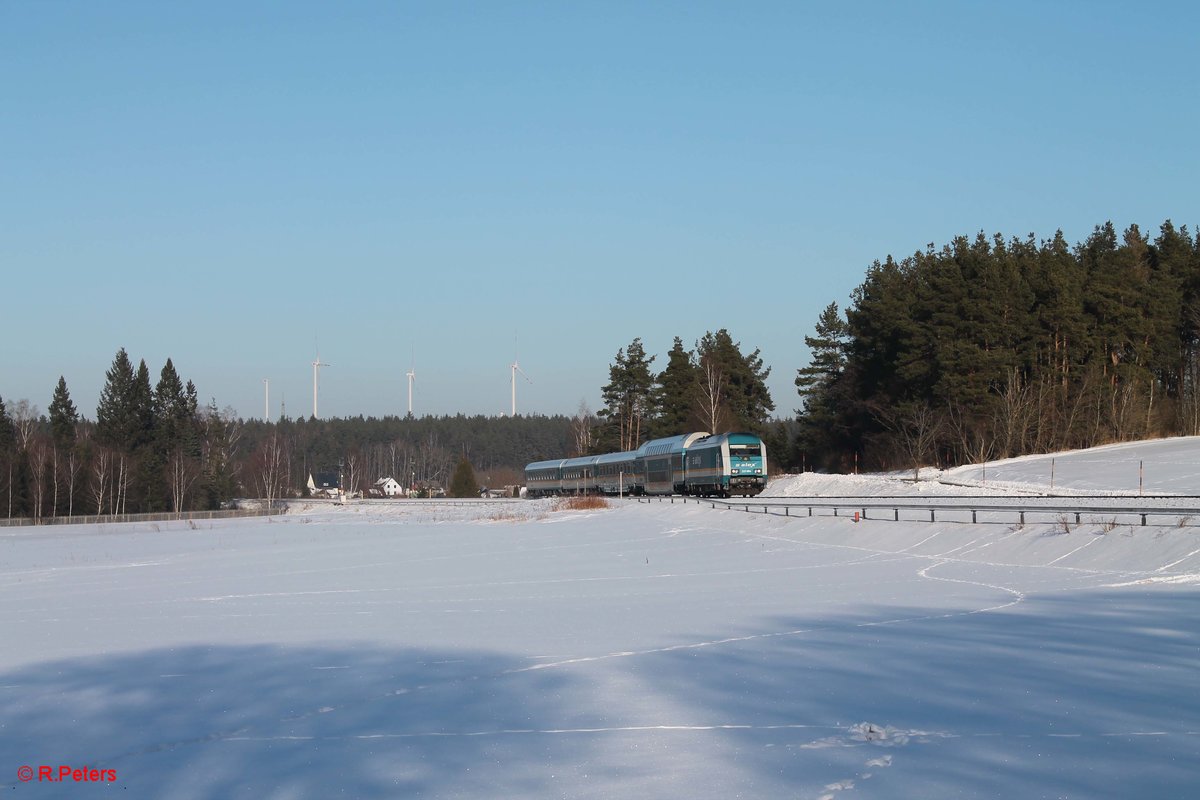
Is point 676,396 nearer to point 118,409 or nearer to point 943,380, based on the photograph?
point 943,380

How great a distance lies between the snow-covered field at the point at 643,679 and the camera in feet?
27.7

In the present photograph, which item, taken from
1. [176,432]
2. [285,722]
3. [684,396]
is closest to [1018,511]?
[285,722]

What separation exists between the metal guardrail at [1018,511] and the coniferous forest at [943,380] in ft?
59.4

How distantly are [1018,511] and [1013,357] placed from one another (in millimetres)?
37063

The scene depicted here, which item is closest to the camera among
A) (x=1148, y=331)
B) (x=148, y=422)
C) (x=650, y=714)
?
(x=650, y=714)

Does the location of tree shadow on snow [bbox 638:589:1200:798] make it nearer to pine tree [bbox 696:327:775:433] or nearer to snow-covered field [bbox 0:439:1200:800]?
snow-covered field [bbox 0:439:1200:800]

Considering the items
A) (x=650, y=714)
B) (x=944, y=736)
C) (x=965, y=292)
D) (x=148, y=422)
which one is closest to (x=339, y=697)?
(x=650, y=714)

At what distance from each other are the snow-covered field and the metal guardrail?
3.33 feet

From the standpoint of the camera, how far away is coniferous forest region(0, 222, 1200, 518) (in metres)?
63.2

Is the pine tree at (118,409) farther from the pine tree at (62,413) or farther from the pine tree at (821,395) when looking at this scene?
the pine tree at (821,395)

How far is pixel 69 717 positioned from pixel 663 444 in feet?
181

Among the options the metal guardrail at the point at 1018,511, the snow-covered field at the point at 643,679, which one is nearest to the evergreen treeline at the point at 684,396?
the metal guardrail at the point at 1018,511

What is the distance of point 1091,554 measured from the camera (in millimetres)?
21594

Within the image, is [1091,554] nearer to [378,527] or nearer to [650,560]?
[650,560]
